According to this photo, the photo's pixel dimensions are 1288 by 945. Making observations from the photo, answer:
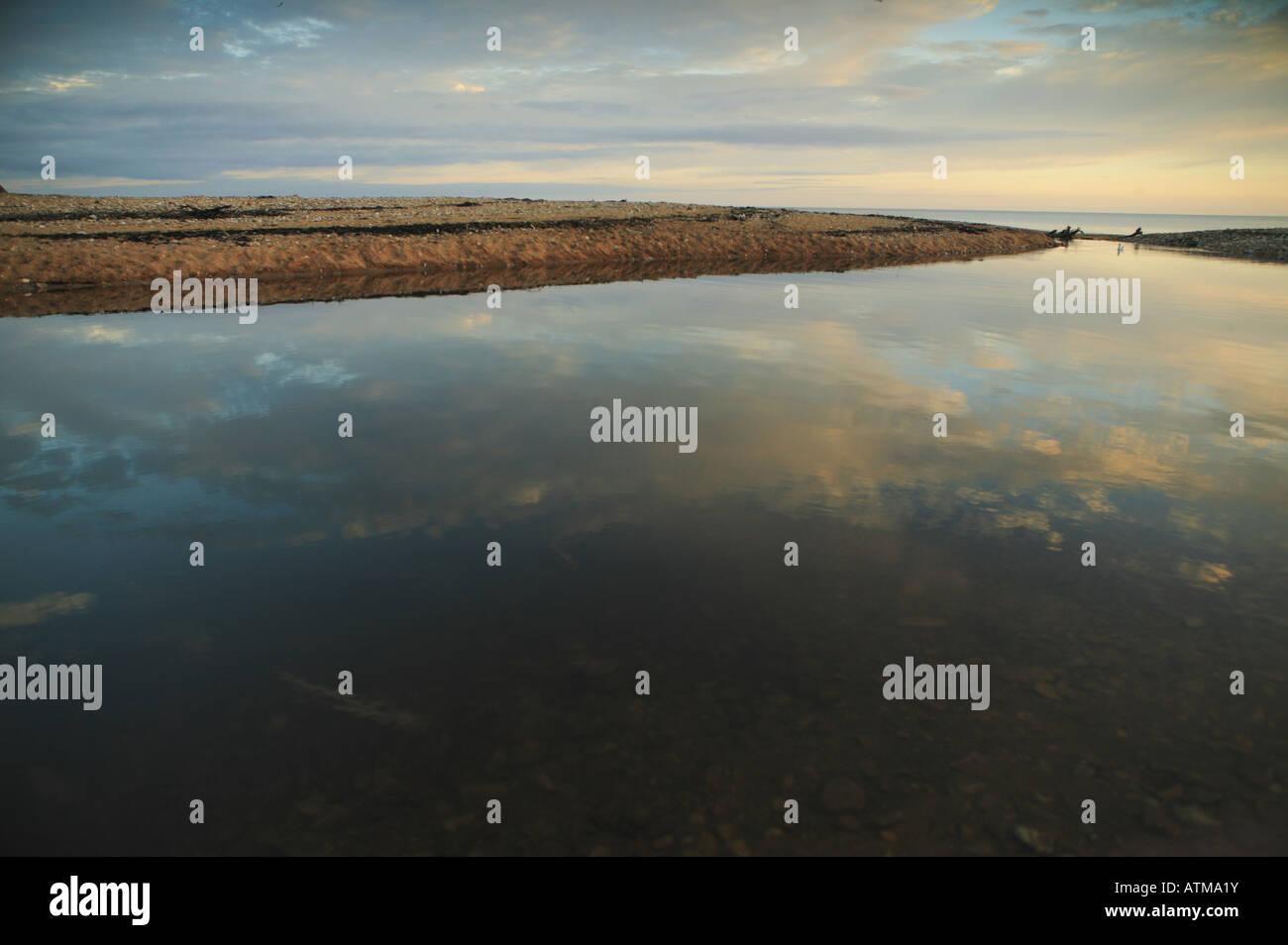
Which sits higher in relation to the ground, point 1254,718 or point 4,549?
point 4,549

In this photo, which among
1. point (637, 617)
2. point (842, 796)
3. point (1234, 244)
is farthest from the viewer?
point (1234, 244)

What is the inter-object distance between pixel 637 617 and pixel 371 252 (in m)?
38.7

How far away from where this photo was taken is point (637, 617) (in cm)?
739

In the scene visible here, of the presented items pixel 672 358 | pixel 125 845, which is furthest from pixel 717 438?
pixel 125 845

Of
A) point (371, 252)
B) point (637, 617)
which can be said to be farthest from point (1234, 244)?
point (637, 617)

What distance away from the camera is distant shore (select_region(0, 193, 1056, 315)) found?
31812mm

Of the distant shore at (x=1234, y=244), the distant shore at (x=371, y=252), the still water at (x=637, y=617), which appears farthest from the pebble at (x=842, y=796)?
the distant shore at (x=1234, y=244)

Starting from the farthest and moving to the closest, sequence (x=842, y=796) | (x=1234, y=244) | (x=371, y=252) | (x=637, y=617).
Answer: (x=1234, y=244) < (x=371, y=252) < (x=637, y=617) < (x=842, y=796)

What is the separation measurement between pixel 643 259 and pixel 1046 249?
174 ft

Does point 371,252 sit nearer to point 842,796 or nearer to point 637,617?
point 637,617

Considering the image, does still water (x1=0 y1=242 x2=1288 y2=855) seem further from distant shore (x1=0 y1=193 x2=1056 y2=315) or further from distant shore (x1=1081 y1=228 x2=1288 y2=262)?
distant shore (x1=1081 y1=228 x2=1288 y2=262)

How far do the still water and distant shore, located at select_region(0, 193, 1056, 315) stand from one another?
1950 centimetres
